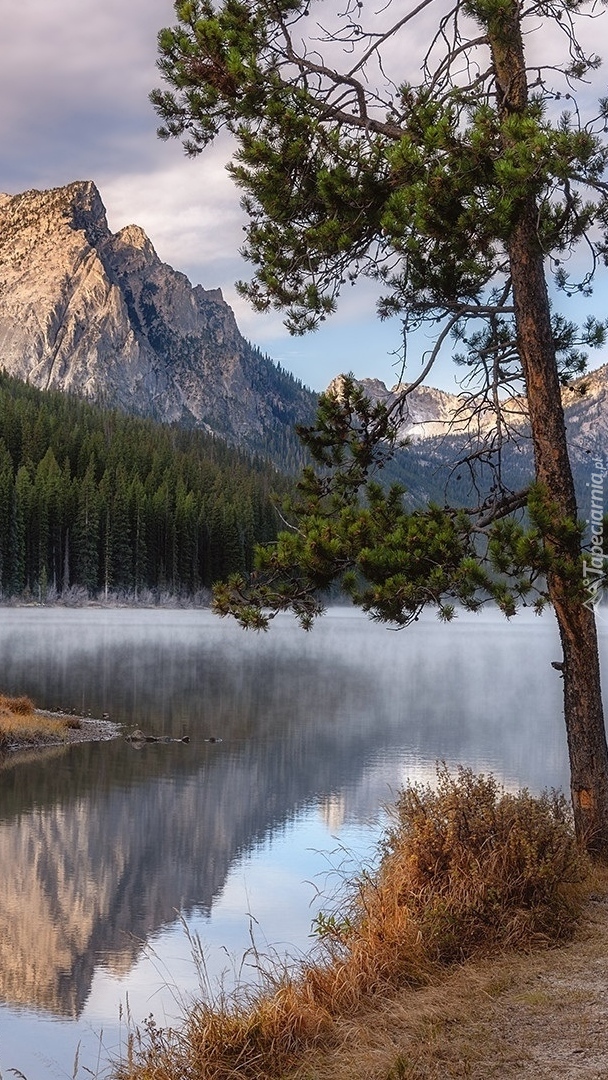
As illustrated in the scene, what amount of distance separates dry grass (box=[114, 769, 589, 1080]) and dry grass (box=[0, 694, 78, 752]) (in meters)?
17.2

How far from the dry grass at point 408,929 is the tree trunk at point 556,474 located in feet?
2.80

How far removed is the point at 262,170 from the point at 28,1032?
28.0 feet

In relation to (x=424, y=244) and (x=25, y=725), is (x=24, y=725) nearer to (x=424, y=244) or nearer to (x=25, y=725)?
(x=25, y=725)

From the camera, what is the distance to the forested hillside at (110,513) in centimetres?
10212

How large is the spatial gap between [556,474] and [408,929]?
4565mm

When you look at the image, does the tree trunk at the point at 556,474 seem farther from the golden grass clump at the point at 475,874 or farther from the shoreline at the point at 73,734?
the shoreline at the point at 73,734

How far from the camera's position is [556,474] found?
1035 cm

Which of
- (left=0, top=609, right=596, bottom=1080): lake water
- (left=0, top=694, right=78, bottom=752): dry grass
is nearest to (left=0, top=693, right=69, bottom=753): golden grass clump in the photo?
(left=0, top=694, right=78, bottom=752): dry grass

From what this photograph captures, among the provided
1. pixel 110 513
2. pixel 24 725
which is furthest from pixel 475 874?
pixel 110 513

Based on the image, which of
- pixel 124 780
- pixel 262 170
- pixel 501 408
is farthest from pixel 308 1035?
pixel 124 780

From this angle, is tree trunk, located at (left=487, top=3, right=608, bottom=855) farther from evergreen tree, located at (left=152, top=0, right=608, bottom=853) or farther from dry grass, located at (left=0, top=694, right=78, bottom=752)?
dry grass, located at (left=0, top=694, right=78, bottom=752)

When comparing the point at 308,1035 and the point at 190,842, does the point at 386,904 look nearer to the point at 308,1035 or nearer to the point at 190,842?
the point at 308,1035

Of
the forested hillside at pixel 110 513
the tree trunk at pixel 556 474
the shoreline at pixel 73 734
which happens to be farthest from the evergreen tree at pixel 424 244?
the forested hillside at pixel 110 513

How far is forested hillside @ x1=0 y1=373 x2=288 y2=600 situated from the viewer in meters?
102
